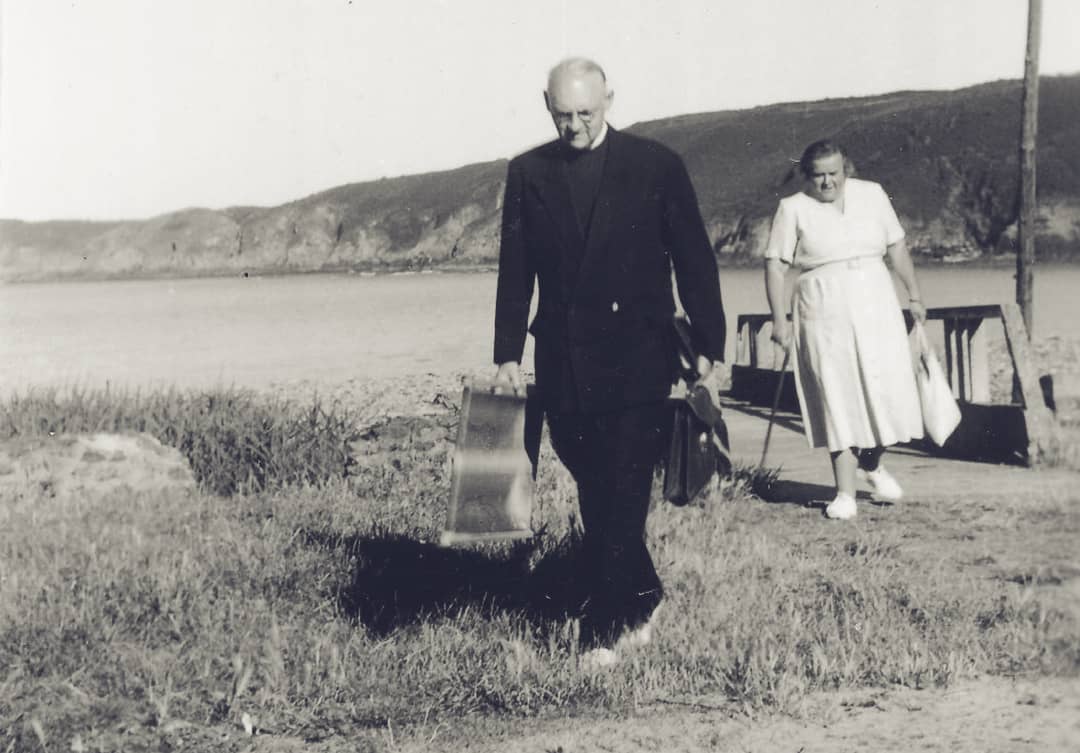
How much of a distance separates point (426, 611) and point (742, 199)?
91.7m

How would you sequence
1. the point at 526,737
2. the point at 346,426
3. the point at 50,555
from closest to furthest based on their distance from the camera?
the point at 526,737, the point at 50,555, the point at 346,426

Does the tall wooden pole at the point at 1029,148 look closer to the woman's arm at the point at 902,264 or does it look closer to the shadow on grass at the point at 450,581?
the woman's arm at the point at 902,264

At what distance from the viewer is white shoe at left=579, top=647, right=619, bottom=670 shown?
14.3 ft

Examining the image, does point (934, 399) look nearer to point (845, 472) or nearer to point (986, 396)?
point (845, 472)

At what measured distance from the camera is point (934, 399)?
736 centimetres

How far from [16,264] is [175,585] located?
202930 millimetres

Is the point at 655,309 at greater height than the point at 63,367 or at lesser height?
greater

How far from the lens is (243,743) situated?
3.91 meters

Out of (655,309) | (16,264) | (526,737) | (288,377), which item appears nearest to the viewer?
(526,737)

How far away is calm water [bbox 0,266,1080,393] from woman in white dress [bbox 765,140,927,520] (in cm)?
511

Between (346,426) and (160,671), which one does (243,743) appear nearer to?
(160,671)

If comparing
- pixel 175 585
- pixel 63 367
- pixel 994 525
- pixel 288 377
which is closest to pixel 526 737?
pixel 175 585

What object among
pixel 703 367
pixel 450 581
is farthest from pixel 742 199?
pixel 703 367

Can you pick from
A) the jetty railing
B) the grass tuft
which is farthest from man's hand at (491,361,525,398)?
the jetty railing
